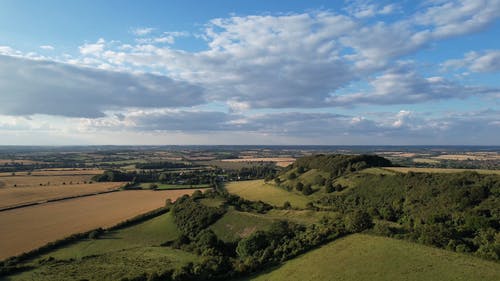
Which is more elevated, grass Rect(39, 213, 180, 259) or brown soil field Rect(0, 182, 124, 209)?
brown soil field Rect(0, 182, 124, 209)

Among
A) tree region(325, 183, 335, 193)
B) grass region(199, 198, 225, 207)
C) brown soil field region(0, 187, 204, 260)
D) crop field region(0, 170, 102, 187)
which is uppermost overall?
tree region(325, 183, 335, 193)

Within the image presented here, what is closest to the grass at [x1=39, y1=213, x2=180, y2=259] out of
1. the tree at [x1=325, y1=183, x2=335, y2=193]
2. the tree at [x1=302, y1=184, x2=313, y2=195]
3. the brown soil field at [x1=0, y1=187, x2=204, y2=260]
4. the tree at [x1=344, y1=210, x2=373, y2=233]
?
the brown soil field at [x1=0, y1=187, x2=204, y2=260]

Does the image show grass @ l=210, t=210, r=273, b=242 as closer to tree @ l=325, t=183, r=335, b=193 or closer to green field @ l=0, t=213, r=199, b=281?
green field @ l=0, t=213, r=199, b=281

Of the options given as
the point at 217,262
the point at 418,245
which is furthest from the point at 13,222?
the point at 418,245

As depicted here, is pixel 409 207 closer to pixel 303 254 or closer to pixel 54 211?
pixel 303 254

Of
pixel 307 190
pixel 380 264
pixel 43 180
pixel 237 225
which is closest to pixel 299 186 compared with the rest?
pixel 307 190

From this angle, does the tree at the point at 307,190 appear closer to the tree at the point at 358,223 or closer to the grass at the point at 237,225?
the grass at the point at 237,225

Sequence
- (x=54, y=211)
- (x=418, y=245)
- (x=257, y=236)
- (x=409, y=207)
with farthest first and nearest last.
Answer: (x=54, y=211) → (x=409, y=207) → (x=257, y=236) → (x=418, y=245)
